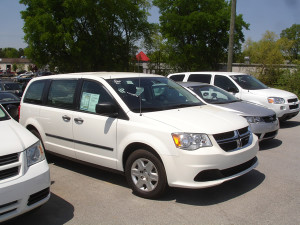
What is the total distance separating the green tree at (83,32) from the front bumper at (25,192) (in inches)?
1140

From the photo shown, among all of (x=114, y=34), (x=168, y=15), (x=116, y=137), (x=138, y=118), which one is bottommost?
(x=116, y=137)

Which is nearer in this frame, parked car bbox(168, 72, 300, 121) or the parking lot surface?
the parking lot surface

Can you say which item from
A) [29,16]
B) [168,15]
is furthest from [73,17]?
[168,15]

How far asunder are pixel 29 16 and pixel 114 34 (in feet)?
30.3

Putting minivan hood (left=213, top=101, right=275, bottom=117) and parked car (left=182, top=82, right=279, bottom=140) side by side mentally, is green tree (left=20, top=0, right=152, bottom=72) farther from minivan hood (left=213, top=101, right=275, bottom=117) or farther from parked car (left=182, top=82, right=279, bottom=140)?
minivan hood (left=213, top=101, right=275, bottom=117)

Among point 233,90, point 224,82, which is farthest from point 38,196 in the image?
point 224,82

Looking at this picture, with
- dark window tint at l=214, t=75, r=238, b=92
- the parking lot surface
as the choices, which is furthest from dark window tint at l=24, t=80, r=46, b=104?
dark window tint at l=214, t=75, r=238, b=92

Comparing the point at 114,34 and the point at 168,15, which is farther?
the point at 168,15

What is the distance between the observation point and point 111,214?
4.00 m

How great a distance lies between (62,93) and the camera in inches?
223

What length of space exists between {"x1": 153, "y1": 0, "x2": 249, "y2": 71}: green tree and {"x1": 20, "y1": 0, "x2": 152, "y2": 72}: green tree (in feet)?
12.6

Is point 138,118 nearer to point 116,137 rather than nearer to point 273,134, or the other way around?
point 116,137

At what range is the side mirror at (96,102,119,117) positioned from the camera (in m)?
4.53

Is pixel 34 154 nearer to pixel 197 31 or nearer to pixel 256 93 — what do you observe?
pixel 256 93
